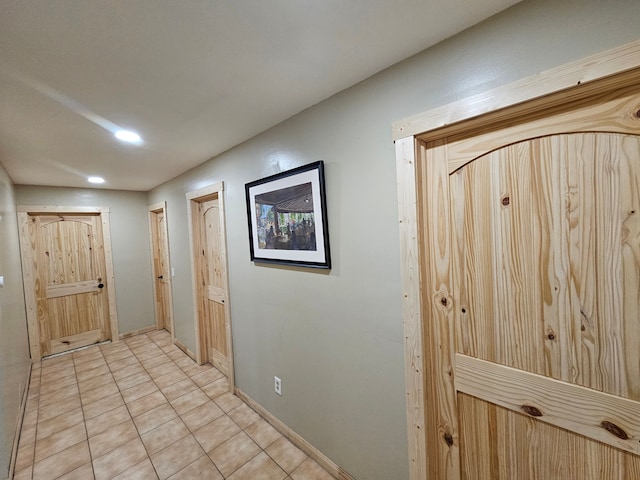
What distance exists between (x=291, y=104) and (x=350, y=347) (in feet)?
4.78

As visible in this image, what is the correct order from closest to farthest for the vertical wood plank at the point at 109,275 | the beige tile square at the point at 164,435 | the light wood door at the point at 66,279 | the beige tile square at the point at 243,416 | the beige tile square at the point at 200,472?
the beige tile square at the point at 200,472, the beige tile square at the point at 164,435, the beige tile square at the point at 243,416, the light wood door at the point at 66,279, the vertical wood plank at the point at 109,275

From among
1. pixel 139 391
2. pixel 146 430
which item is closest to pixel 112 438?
pixel 146 430

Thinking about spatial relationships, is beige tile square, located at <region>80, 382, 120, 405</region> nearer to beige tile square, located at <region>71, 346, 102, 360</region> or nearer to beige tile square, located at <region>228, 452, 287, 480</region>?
beige tile square, located at <region>71, 346, 102, 360</region>

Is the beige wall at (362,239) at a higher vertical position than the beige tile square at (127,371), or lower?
higher

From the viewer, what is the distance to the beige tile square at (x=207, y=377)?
278 cm

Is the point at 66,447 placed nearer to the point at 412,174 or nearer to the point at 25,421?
the point at 25,421

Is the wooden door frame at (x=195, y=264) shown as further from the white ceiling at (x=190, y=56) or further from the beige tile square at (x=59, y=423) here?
the beige tile square at (x=59, y=423)

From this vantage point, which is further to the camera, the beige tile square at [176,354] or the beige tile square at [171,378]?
the beige tile square at [176,354]

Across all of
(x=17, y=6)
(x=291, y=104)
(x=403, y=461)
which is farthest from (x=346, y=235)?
(x=17, y=6)

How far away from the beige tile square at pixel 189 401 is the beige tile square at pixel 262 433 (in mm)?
643

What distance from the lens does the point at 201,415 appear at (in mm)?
2256

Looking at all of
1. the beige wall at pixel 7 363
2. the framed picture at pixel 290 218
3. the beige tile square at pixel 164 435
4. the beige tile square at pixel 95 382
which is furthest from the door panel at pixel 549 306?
the beige tile square at pixel 95 382

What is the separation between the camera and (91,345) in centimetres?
381

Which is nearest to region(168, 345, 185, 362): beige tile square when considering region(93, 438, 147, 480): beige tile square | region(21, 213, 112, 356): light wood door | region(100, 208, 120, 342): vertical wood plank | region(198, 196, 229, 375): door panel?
region(198, 196, 229, 375): door panel
